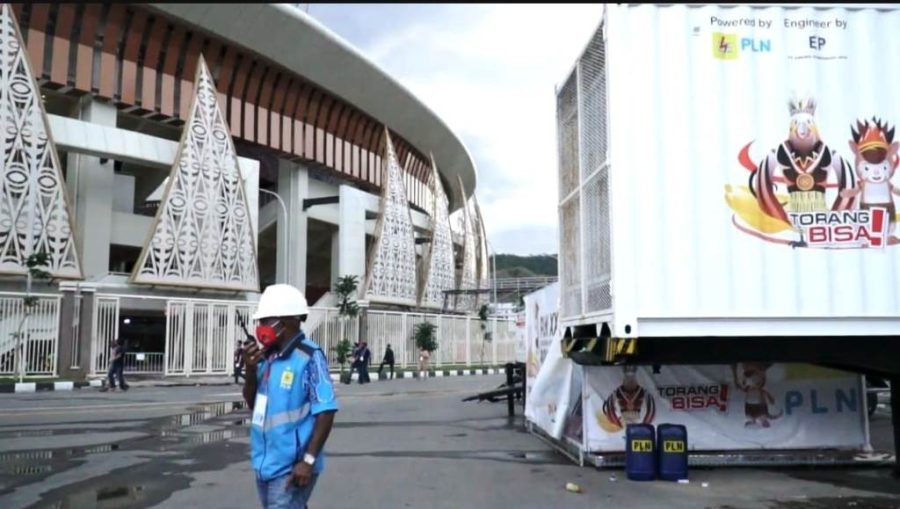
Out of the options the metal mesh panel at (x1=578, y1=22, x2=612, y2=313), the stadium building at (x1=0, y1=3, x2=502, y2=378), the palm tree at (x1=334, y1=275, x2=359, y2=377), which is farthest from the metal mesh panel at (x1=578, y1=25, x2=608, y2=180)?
the palm tree at (x1=334, y1=275, x2=359, y2=377)

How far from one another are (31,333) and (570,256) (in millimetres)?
21056

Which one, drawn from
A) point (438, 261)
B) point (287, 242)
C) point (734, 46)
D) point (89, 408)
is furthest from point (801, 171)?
point (438, 261)

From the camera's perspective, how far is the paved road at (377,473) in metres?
7.61

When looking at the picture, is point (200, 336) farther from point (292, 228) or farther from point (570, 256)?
point (570, 256)

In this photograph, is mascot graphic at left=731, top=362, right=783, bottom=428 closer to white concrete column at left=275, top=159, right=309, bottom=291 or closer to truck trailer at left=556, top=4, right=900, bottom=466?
truck trailer at left=556, top=4, right=900, bottom=466

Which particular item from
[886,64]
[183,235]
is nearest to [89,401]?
[183,235]

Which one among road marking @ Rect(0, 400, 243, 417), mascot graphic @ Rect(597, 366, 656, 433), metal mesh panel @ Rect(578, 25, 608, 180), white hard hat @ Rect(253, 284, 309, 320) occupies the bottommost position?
road marking @ Rect(0, 400, 243, 417)

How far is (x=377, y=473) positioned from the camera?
915 centimetres

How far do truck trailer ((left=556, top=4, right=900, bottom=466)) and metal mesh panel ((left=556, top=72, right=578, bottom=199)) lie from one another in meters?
1.37

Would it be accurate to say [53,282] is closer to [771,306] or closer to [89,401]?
[89,401]

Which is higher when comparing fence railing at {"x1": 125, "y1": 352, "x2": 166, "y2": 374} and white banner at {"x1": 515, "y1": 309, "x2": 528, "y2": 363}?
white banner at {"x1": 515, "y1": 309, "x2": 528, "y2": 363}

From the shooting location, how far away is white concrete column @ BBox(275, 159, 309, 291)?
138 ft

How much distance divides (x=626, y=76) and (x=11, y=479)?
7.66 m

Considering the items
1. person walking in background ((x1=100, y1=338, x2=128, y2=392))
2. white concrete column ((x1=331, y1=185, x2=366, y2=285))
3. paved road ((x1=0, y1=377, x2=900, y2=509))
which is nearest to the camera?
paved road ((x1=0, y1=377, x2=900, y2=509))
